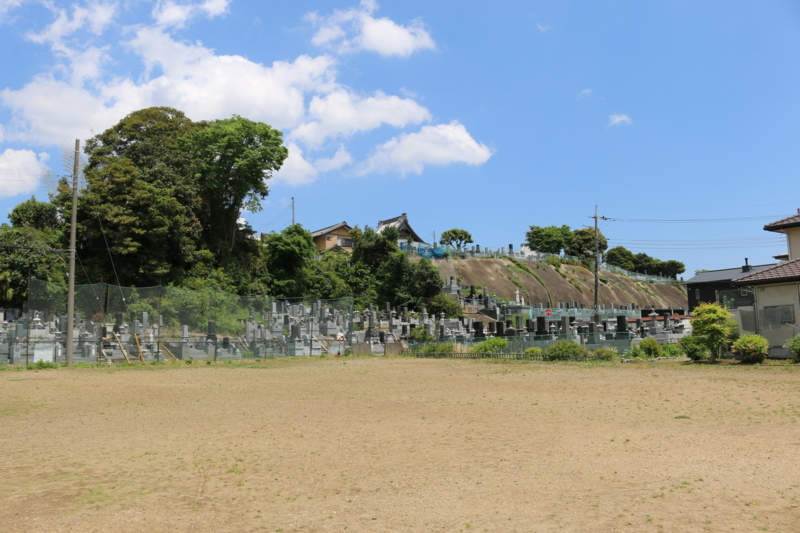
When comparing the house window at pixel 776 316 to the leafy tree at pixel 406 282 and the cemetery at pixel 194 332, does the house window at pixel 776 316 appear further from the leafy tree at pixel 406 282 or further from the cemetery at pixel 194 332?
the leafy tree at pixel 406 282

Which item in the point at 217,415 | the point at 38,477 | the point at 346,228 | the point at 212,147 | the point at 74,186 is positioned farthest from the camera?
the point at 346,228

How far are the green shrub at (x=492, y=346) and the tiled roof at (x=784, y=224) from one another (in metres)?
12.3

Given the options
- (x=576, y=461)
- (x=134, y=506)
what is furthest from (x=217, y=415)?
(x=576, y=461)

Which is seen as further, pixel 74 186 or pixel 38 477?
pixel 74 186

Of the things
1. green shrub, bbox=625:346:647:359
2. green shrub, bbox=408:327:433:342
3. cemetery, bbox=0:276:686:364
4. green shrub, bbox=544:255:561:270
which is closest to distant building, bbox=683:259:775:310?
green shrub, bbox=544:255:561:270

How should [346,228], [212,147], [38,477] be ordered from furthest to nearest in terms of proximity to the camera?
[346,228]
[212,147]
[38,477]

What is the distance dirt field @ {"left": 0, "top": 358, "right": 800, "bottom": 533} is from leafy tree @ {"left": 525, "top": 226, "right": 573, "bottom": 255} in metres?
72.8

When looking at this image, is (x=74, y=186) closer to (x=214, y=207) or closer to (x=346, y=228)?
(x=214, y=207)

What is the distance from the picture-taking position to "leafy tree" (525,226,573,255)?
87.4 m

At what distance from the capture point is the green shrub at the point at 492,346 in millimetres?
28266

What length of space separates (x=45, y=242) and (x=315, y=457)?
39.0 m

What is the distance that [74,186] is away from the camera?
24.8 m

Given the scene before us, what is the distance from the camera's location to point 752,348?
792 inches

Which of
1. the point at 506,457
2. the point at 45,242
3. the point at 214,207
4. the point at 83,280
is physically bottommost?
the point at 506,457
